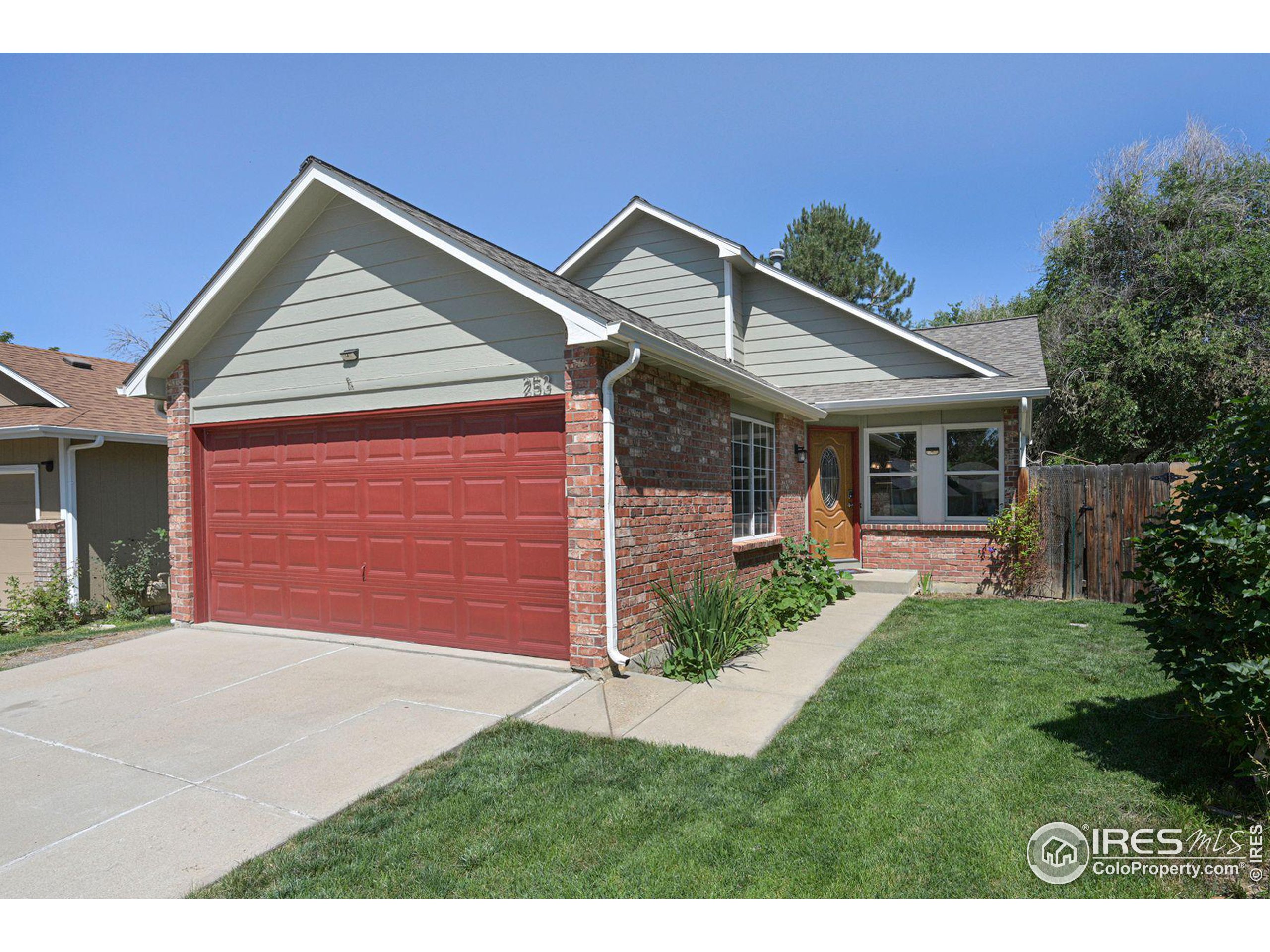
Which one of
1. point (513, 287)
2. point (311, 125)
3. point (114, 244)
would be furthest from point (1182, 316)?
point (114, 244)

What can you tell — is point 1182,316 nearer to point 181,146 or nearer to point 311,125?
point 311,125

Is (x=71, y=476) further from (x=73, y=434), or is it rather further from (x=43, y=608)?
(x=43, y=608)

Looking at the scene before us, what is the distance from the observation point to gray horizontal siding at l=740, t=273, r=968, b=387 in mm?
11938

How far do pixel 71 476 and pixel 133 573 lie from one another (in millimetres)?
1828

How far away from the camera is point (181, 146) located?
805 cm

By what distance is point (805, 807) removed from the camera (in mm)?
3828

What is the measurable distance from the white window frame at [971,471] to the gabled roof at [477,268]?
3935 millimetres

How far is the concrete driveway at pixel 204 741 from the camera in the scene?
11.4 feet

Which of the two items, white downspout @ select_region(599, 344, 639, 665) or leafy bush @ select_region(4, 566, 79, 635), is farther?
leafy bush @ select_region(4, 566, 79, 635)

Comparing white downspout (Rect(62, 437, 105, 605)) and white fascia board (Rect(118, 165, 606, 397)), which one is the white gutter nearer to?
white downspout (Rect(62, 437, 105, 605))

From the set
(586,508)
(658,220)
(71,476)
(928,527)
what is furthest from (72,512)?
(928,527)

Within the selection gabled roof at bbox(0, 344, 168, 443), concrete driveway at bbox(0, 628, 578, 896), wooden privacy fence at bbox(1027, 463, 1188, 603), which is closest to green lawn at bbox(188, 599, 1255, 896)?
concrete driveway at bbox(0, 628, 578, 896)

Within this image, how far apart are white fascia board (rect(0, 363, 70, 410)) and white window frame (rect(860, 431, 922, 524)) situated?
1402 cm

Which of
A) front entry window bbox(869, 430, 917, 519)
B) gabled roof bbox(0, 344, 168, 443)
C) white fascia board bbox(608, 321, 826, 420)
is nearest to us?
white fascia board bbox(608, 321, 826, 420)
